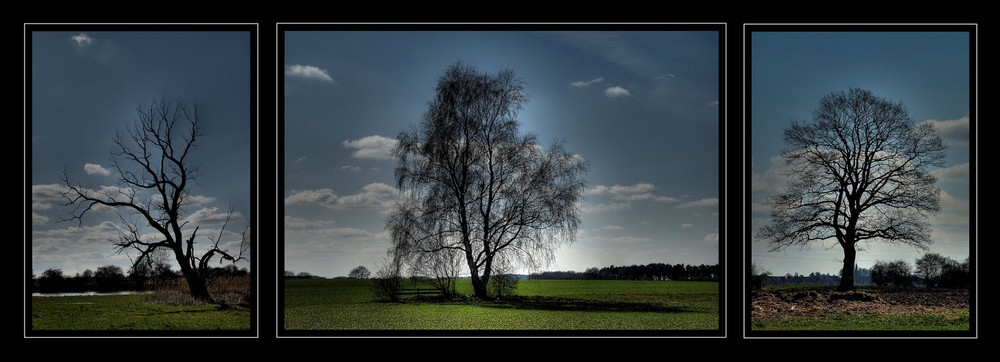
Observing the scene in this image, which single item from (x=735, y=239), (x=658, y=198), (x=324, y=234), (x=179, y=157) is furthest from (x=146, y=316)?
(x=658, y=198)

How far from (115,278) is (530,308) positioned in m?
6.27

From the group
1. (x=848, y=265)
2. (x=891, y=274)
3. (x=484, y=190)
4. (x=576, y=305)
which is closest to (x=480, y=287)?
(x=484, y=190)

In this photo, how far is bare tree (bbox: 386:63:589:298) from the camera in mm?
10797

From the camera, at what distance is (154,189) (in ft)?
21.2

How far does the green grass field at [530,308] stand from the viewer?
305 inches

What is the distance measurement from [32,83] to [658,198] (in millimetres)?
7789

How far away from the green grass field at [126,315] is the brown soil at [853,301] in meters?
5.15

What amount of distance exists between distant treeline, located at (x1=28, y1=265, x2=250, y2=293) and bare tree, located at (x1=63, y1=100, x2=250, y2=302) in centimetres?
15

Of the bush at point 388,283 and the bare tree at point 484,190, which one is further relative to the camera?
the bare tree at point 484,190

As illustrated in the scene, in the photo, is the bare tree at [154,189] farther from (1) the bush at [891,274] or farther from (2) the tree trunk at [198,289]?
(1) the bush at [891,274]

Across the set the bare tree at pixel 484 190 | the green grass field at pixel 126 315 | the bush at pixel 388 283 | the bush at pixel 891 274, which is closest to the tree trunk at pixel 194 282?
the green grass field at pixel 126 315
